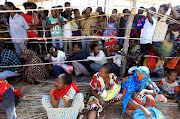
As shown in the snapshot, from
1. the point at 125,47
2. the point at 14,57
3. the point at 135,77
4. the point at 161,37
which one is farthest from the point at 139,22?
the point at 14,57

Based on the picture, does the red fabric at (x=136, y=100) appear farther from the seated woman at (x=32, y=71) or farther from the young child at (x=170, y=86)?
the seated woman at (x=32, y=71)

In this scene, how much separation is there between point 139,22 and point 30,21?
309 centimetres

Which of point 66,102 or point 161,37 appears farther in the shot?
point 161,37

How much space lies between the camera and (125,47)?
3.23m

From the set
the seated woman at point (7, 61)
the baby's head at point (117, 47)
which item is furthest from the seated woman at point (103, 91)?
the seated woman at point (7, 61)

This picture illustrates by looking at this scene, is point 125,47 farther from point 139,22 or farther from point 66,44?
point 66,44

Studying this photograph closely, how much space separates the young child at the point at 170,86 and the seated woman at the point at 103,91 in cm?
109

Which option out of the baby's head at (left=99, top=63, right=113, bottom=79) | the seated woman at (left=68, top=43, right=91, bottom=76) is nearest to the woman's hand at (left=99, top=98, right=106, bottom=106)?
the baby's head at (left=99, top=63, right=113, bottom=79)

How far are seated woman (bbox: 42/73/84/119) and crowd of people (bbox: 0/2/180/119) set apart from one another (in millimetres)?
15

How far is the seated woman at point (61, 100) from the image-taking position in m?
2.18

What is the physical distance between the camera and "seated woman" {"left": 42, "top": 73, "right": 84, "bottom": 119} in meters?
2.18

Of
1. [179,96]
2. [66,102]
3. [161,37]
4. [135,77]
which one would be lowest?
[179,96]

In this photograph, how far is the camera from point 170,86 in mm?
2988

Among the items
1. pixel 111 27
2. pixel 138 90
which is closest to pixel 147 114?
pixel 138 90
